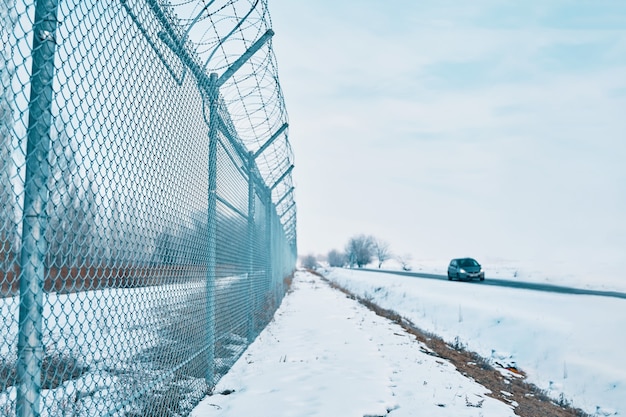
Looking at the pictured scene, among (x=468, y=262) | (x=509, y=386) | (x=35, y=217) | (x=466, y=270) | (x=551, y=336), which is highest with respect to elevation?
(x=468, y=262)

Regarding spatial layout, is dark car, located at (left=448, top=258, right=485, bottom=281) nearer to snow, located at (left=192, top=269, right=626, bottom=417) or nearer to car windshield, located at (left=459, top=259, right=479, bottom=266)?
car windshield, located at (left=459, top=259, right=479, bottom=266)

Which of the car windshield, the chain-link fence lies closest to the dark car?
the car windshield

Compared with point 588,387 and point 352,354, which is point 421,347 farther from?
point 588,387

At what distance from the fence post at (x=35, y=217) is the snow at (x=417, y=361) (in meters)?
2.34

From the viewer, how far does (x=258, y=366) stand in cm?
577

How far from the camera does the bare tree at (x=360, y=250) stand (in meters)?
102

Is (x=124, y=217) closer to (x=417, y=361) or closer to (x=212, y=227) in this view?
(x=212, y=227)

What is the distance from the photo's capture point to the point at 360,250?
10531 cm

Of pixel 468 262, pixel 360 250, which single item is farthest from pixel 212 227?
pixel 360 250

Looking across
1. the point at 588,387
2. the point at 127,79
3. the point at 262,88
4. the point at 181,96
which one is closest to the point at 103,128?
the point at 127,79

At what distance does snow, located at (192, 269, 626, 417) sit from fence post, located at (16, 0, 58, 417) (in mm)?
2343

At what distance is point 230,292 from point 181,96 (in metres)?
2.69

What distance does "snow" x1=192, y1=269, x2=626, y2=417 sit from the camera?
4395 mm

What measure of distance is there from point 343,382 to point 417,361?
68.9 inches
